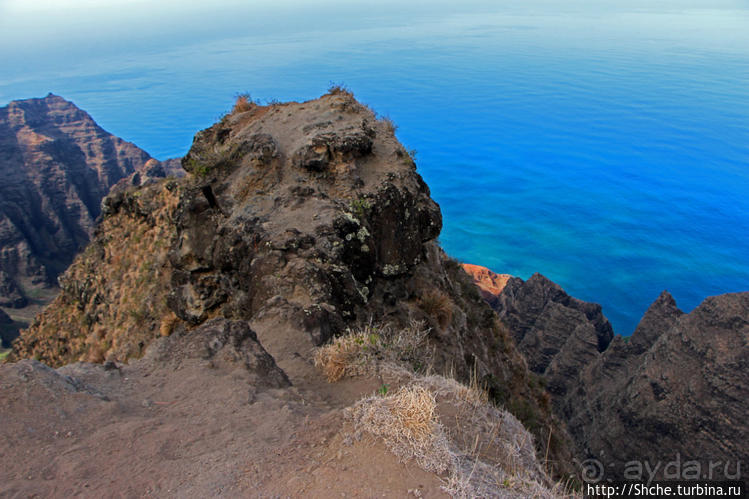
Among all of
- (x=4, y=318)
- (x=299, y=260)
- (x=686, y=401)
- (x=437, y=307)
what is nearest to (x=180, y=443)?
(x=299, y=260)

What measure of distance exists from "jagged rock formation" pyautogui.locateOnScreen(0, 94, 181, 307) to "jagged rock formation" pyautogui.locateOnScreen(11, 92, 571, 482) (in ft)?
179

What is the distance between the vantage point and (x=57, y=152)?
231 ft

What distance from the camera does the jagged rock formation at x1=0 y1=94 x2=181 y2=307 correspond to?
58250mm

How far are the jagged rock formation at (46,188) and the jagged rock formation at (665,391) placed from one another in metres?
56.8

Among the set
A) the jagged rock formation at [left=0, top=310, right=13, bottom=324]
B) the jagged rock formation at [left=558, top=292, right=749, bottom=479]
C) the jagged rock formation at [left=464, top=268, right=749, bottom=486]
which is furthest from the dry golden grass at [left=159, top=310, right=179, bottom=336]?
the jagged rock formation at [left=0, top=310, right=13, bottom=324]

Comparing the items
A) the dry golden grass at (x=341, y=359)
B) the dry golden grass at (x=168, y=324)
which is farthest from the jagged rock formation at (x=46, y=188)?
the dry golden grass at (x=341, y=359)

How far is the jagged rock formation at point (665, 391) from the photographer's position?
57.3 feet

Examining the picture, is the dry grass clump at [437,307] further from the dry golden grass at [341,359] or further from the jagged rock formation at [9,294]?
the jagged rock formation at [9,294]

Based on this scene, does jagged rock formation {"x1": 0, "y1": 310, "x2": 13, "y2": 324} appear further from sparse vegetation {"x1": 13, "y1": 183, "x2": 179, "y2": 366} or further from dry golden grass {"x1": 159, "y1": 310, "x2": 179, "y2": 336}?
dry golden grass {"x1": 159, "y1": 310, "x2": 179, "y2": 336}

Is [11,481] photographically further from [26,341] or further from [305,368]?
[26,341]

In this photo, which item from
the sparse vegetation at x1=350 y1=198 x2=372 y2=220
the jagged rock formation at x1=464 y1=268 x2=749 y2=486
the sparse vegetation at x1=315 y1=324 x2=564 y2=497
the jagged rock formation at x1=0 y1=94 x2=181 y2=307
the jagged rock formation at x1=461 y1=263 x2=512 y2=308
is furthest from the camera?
the jagged rock formation at x1=0 y1=94 x2=181 y2=307

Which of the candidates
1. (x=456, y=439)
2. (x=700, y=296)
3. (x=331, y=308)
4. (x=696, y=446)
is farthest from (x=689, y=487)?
(x=700, y=296)

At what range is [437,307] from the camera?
881 centimetres

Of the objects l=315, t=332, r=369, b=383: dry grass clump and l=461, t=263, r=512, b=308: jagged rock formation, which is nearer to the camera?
l=315, t=332, r=369, b=383: dry grass clump
